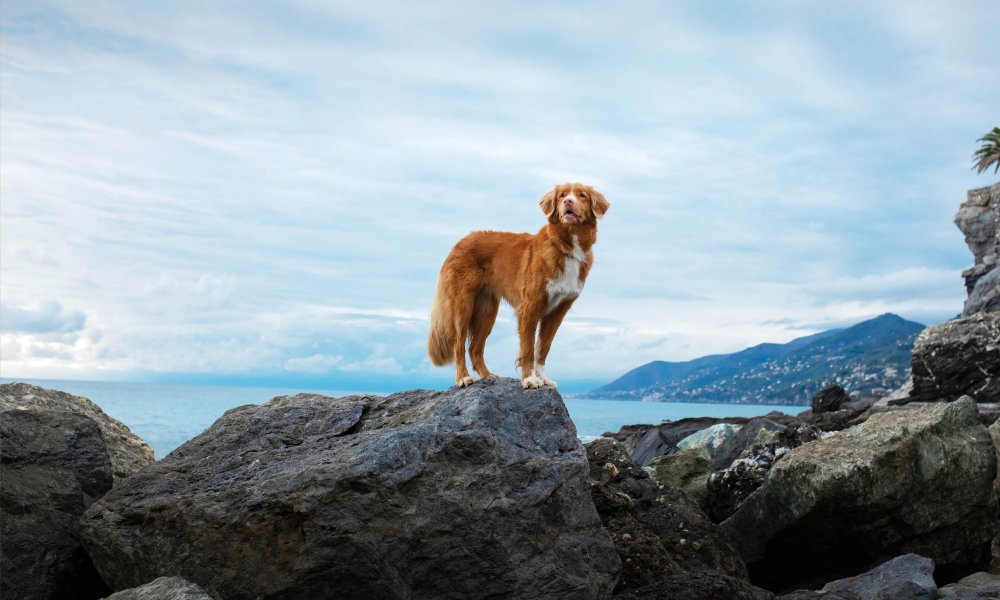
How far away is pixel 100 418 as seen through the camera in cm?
1104

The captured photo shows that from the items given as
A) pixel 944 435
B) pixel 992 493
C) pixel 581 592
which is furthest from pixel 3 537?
pixel 992 493

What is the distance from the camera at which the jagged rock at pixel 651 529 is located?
29.9ft

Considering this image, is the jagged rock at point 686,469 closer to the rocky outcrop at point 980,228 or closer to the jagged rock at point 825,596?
the jagged rock at point 825,596

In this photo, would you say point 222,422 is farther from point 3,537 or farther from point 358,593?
point 358,593

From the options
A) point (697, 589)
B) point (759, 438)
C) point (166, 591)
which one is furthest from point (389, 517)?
point (759, 438)

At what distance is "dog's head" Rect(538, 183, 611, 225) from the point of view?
9.15m

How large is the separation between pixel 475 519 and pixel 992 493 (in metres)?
7.76

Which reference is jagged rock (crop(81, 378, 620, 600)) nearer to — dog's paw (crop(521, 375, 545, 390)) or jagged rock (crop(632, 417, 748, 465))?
dog's paw (crop(521, 375, 545, 390))

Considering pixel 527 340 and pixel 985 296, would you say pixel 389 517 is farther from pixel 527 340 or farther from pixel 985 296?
pixel 985 296

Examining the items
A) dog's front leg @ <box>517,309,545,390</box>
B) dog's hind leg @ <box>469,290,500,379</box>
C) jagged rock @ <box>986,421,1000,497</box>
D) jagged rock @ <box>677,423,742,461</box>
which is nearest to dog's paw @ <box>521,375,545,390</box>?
dog's front leg @ <box>517,309,545,390</box>

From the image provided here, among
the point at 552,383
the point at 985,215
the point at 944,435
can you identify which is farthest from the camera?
the point at 985,215

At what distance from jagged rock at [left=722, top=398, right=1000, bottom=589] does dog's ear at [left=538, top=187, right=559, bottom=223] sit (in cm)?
455

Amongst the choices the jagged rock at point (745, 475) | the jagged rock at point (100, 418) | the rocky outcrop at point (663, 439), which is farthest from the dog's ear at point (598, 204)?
the rocky outcrop at point (663, 439)

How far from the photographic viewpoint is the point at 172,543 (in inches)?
308
